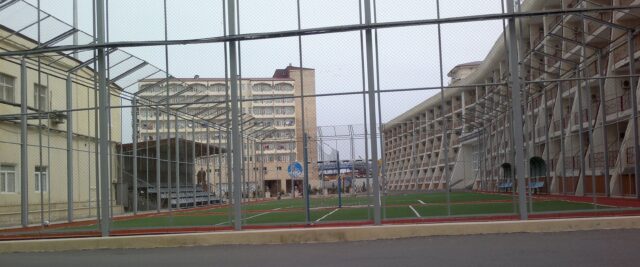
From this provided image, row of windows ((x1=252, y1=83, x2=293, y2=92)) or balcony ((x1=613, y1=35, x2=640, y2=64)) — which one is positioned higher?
balcony ((x1=613, y1=35, x2=640, y2=64))

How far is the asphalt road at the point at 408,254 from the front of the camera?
26.8ft

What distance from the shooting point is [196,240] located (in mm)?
11656

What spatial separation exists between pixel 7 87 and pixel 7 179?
328 centimetres

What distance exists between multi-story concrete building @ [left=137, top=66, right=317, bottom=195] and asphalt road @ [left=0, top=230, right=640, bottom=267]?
5057 millimetres

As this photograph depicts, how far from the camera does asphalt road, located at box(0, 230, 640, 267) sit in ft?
26.8

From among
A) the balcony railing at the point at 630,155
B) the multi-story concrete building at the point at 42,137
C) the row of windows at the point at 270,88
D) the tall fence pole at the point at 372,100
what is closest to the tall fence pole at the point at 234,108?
the tall fence pole at the point at 372,100

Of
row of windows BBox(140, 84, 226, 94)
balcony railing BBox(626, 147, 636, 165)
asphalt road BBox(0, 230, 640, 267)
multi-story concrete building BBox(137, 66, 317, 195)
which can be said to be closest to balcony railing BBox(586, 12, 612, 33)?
balcony railing BBox(626, 147, 636, 165)

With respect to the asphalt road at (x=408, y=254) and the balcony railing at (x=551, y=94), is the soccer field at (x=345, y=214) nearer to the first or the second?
the asphalt road at (x=408, y=254)

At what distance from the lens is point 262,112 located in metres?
27.2

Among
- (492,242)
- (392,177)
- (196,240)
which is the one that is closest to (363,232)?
(492,242)

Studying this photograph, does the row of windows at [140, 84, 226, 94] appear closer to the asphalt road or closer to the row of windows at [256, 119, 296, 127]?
the row of windows at [256, 119, 296, 127]

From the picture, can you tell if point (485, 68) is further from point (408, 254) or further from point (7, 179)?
point (408, 254)

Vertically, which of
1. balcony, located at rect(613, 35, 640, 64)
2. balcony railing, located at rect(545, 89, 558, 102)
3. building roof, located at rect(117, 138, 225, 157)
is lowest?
building roof, located at rect(117, 138, 225, 157)

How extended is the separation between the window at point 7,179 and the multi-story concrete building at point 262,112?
4.62 metres
